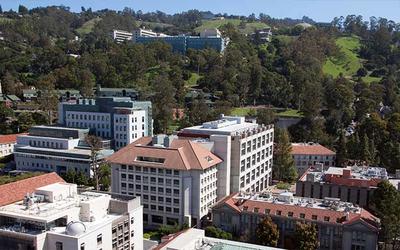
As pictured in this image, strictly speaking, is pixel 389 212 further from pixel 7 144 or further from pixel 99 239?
pixel 7 144

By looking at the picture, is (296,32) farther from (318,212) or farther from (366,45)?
(318,212)

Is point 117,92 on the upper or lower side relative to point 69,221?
upper

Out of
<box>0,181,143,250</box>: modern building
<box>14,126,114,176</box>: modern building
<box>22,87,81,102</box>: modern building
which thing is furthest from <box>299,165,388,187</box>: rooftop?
<box>22,87,81,102</box>: modern building

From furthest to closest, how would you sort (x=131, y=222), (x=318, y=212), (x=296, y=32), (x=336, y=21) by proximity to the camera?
(x=336, y=21) < (x=296, y=32) < (x=318, y=212) < (x=131, y=222)

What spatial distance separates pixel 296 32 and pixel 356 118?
7843cm

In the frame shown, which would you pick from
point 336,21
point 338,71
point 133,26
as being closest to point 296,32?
point 336,21

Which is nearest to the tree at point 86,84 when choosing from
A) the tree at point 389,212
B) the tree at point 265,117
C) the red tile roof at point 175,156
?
the tree at point 265,117

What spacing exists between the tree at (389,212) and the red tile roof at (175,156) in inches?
610

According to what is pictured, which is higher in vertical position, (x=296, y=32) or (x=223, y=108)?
(x=296, y=32)

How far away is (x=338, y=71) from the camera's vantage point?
11775 centimetres

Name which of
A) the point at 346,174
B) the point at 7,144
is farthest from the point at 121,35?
the point at 346,174

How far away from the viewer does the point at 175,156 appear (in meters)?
43.2

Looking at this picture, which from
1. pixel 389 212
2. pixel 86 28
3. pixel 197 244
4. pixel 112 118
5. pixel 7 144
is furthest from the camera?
pixel 86 28

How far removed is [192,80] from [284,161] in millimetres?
50024
